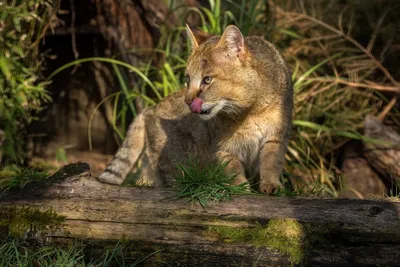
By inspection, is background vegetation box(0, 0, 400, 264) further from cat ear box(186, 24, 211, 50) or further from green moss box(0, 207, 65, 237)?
green moss box(0, 207, 65, 237)

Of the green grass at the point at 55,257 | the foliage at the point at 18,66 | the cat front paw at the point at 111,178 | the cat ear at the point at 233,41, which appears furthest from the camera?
the foliage at the point at 18,66

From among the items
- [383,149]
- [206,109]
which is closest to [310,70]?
[383,149]

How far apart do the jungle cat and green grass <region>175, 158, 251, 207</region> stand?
0.27 metres

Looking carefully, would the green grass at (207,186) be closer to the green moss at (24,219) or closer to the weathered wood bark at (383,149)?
the green moss at (24,219)

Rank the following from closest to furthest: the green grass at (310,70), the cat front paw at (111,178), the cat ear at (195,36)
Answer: the cat ear at (195,36), the cat front paw at (111,178), the green grass at (310,70)

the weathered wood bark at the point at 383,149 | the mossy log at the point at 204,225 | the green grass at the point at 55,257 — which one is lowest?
the weathered wood bark at the point at 383,149

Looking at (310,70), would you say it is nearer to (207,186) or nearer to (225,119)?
(225,119)

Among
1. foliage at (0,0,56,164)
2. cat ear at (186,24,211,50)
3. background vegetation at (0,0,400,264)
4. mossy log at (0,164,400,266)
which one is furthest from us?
background vegetation at (0,0,400,264)

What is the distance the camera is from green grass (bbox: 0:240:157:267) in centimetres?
360

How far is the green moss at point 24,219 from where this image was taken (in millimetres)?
3811

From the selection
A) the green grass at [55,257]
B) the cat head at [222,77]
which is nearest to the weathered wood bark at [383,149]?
the cat head at [222,77]

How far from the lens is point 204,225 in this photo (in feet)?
11.9

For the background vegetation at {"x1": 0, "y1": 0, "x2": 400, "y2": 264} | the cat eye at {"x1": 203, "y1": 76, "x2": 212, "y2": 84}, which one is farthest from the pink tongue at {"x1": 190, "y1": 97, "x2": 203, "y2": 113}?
the background vegetation at {"x1": 0, "y1": 0, "x2": 400, "y2": 264}

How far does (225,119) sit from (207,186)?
951 millimetres
